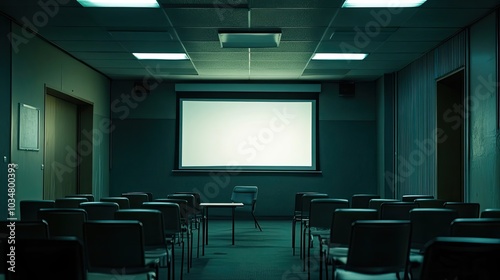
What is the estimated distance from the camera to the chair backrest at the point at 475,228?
378 centimetres

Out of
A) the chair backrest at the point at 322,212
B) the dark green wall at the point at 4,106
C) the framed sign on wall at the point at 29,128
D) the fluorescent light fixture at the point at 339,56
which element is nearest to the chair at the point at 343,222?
the chair backrest at the point at 322,212

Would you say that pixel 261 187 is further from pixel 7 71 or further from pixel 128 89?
pixel 7 71

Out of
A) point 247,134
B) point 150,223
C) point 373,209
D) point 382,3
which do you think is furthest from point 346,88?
point 150,223

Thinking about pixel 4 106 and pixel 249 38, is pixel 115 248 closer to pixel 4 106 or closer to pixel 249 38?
pixel 4 106

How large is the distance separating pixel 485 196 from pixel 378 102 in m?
5.95

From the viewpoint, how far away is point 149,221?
494 cm

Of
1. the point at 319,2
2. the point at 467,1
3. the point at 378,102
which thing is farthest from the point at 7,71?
the point at 378,102

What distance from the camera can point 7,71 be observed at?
762cm

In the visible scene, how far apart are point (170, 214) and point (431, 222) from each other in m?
2.62

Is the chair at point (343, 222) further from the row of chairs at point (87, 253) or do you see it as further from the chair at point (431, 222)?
the row of chairs at point (87, 253)

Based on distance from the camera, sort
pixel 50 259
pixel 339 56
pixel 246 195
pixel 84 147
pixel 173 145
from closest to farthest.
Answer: pixel 50 259, pixel 339 56, pixel 246 195, pixel 84 147, pixel 173 145

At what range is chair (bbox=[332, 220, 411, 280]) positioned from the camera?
382 centimetres

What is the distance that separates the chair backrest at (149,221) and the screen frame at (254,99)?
8.30 m

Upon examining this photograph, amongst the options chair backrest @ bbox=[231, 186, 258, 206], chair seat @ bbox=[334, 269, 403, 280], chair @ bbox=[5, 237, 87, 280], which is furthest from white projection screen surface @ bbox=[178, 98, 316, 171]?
chair @ bbox=[5, 237, 87, 280]
